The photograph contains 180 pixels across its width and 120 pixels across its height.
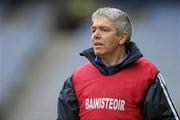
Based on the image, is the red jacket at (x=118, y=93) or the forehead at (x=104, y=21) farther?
the forehead at (x=104, y=21)

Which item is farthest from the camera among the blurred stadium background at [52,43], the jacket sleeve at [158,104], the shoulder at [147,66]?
the blurred stadium background at [52,43]

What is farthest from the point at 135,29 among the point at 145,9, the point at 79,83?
the point at 79,83

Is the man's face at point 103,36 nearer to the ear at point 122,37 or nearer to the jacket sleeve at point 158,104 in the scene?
the ear at point 122,37

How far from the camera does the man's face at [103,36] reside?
4.07 m

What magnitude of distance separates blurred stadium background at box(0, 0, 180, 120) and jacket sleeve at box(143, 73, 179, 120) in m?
5.66

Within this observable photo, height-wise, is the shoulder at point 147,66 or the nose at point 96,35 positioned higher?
the nose at point 96,35

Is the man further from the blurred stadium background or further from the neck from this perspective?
the blurred stadium background

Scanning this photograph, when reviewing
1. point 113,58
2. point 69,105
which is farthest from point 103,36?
point 69,105

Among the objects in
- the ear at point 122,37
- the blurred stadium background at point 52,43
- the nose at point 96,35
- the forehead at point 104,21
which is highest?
the forehead at point 104,21

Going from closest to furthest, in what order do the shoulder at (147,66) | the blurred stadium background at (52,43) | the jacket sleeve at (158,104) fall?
1. the jacket sleeve at (158,104)
2. the shoulder at (147,66)
3. the blurred stadium background at (52,43)

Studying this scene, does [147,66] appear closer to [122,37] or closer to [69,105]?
[122,37]

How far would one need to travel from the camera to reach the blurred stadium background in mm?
9734

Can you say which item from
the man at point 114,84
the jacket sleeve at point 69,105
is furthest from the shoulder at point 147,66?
the jacket sleeve at point 69,105

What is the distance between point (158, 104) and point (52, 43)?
6.12m
